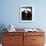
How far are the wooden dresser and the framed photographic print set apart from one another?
0.64 m

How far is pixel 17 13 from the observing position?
13.5ft

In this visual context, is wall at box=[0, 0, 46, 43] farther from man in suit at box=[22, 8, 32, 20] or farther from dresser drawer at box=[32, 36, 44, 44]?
dresser drawer at box=[32, 36, 44, 44]

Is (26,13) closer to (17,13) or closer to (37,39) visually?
(17,13)

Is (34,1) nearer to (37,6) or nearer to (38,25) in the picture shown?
(37,6)

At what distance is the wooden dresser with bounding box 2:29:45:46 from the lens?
361 cm

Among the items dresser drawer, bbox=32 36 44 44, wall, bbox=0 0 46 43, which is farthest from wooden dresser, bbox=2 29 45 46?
wall, bbox=0 0 46 43

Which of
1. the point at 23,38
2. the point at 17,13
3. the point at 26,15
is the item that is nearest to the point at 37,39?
the point at 23,38

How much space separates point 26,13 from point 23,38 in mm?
898

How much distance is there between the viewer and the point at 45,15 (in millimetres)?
4129

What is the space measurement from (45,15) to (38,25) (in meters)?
0.40

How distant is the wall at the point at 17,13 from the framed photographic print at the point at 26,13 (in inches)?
3.9

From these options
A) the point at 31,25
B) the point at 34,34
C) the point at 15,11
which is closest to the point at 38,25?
the point at 31,25

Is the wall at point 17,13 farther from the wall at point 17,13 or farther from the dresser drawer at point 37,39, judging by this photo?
the dresser drawer at point 37,39

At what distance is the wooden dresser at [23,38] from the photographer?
11.8 feet
